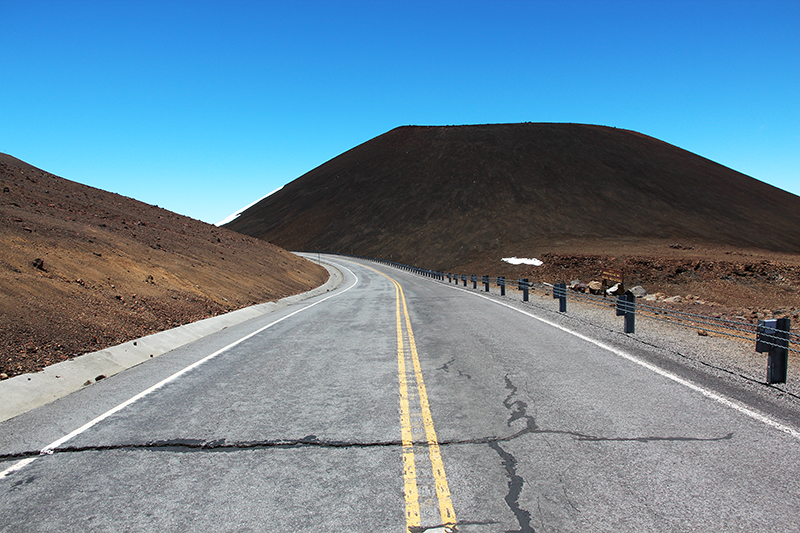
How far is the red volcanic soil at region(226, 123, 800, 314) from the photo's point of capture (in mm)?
75438

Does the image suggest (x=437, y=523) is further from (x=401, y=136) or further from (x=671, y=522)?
(x=401, y=136)

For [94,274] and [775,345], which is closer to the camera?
[775,345]

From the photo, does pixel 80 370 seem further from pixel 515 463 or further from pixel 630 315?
pixel 630 315

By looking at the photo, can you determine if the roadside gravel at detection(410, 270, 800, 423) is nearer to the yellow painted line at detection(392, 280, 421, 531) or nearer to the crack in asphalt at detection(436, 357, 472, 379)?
the crack in asphalt at detection(436, 357, 472, 379)

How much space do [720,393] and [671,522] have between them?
3579mm

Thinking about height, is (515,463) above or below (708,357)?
below

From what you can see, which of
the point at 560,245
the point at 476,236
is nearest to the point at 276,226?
the point at 476,236

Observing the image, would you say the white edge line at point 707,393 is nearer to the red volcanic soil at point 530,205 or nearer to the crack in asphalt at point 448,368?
the crack in asphalt at point 448,368

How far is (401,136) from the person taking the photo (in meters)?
153

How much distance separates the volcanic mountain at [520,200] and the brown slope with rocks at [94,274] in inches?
2036

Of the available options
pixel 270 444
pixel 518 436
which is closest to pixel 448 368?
pixel 518 436

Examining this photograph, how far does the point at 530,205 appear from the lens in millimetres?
94875

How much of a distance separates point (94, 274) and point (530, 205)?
89583 mm

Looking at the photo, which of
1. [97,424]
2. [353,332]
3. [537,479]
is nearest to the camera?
[537,479]
